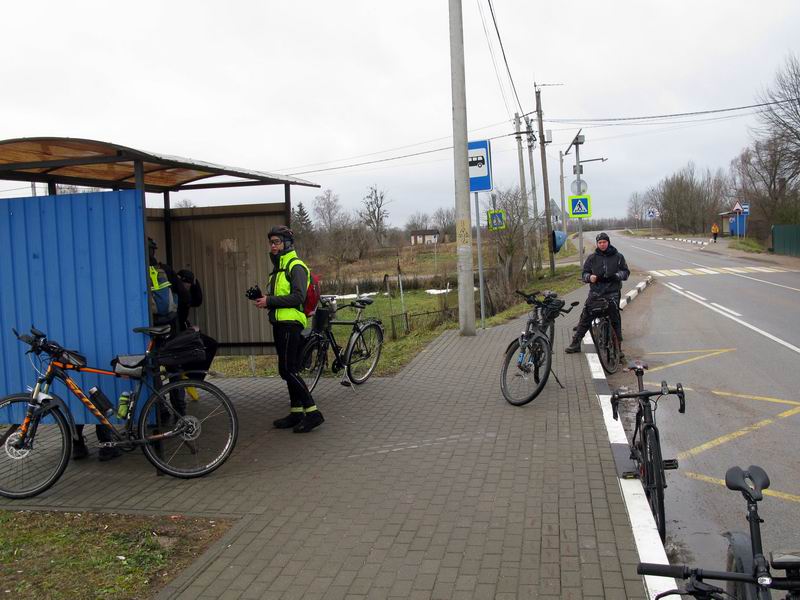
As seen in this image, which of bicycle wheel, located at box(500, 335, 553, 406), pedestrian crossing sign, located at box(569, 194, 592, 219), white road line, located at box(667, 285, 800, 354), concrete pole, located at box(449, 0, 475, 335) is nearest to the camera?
bicycle wheel, located at box(500, 335, 553, 406)

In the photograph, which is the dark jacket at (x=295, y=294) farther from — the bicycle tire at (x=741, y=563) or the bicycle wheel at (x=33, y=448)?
the bicycle tire at (x=741, y=563)

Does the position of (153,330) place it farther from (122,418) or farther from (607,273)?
(607,273)

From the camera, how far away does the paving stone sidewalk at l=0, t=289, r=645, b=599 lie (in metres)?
3.58

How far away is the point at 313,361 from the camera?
25.3ft

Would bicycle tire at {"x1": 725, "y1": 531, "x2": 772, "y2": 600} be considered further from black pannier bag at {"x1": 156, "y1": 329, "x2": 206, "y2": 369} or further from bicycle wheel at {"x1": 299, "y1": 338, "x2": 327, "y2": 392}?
bicycle wheel at {"x1": 299, "y1": 338, "x2": 327, "y2": 392}

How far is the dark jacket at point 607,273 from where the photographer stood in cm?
916

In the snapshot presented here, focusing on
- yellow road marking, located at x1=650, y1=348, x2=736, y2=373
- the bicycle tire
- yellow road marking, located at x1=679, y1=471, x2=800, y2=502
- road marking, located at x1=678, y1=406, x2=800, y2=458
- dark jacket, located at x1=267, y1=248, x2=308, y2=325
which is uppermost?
dark jacket, located at x1=267, y1=248, x2=308, y2=325

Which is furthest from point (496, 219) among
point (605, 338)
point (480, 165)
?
point (605, 338)

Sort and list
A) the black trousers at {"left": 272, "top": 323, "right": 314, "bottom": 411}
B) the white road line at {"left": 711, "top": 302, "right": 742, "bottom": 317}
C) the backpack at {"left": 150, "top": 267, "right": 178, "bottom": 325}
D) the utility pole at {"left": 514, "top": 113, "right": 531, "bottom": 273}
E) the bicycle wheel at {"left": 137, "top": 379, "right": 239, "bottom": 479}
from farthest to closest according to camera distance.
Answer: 1. the utility pole at {"left": 514, "top": 113, "right": 531, "bottom": 273}
2. the white road line at {"left": 711, "top": 302, "right": 742, "bottom": 317}
3. the backpack at {"left": 150, "top": 267, "right": 178, "bottom": 325}
4. the black trousers at {"left": 272, "top": 323, "right": 314, "bottom": 411}
5. the bicycle wheel at {"left": 137, "top": 379, "right": 239, "bottom": 479}

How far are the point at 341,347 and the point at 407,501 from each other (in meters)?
3.76

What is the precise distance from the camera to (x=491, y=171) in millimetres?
12492

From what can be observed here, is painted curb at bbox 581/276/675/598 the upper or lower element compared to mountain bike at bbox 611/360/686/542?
lower

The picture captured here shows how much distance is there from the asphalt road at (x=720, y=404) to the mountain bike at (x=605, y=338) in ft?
0.82

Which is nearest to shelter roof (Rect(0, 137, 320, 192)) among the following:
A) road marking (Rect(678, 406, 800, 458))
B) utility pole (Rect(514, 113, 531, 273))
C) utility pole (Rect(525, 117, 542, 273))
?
road marking (Rect(678, 406, 800, 458))
